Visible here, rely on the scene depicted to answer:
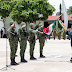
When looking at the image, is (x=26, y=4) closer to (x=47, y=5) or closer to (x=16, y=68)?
(x=47, y=5)

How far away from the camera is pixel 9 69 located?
10234 mm

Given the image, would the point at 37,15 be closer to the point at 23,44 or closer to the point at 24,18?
the point at 24,18

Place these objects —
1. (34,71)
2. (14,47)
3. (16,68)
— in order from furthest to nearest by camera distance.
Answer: (14,47) < (16,68) < (34,71)

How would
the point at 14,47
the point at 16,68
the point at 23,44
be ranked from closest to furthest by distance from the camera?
the point at 16,68
the point at 14,47
the point at 23,44

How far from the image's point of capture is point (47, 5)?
2069 inches

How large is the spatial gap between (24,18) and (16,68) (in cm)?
4046

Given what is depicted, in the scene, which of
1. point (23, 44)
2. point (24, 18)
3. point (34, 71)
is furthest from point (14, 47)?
point (24, 18)

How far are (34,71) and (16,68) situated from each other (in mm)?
1035

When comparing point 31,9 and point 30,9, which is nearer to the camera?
point 30,9

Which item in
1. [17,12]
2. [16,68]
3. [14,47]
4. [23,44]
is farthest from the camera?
[17,12]

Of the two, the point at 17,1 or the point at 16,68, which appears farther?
the point at 17,1

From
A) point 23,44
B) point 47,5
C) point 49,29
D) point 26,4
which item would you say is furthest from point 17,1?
point 23,44

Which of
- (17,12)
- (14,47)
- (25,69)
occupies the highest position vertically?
(17,12)

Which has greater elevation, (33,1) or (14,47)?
(33,1)
